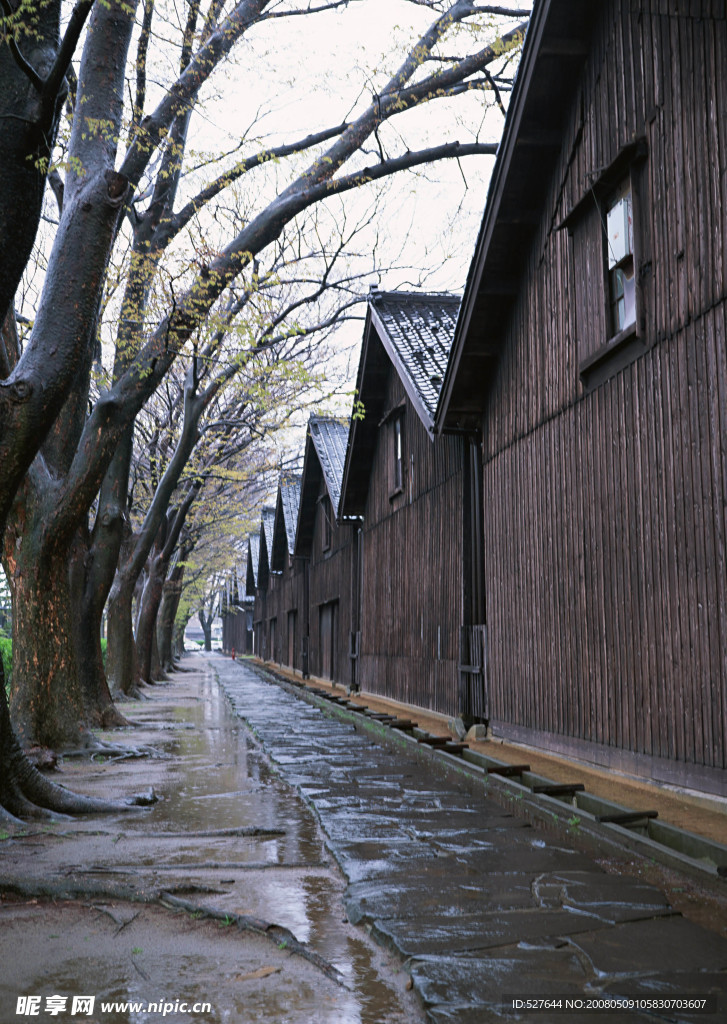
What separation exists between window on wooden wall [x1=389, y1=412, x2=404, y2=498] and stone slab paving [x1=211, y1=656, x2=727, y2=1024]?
480 inches

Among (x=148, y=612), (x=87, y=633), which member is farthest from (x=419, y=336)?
(x=148, y=612)

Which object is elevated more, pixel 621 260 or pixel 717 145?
pixel 717 145

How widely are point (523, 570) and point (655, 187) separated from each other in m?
5.33

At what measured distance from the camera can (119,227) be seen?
11672mm

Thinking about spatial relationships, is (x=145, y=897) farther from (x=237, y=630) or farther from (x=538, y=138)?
(x=237, y=630)

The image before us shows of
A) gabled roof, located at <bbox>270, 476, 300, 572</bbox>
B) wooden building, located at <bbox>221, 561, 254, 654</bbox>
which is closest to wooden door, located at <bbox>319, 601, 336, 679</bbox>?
gabled roof, located at <bbox>270, 476, 300, 572</bbox>

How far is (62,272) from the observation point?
727 cm

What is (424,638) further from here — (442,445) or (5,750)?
(5,750)

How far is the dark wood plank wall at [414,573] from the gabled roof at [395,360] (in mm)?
500

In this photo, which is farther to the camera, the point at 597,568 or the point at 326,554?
the point at 326,554

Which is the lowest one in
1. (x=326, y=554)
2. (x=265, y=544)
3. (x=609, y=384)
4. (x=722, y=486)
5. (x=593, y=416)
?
(x=722, y=486)

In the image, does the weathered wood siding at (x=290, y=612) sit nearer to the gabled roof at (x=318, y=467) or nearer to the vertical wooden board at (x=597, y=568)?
the gabled roof at (x=318, y=467)

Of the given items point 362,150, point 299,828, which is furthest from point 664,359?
point 362,150

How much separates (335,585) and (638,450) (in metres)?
21.1
